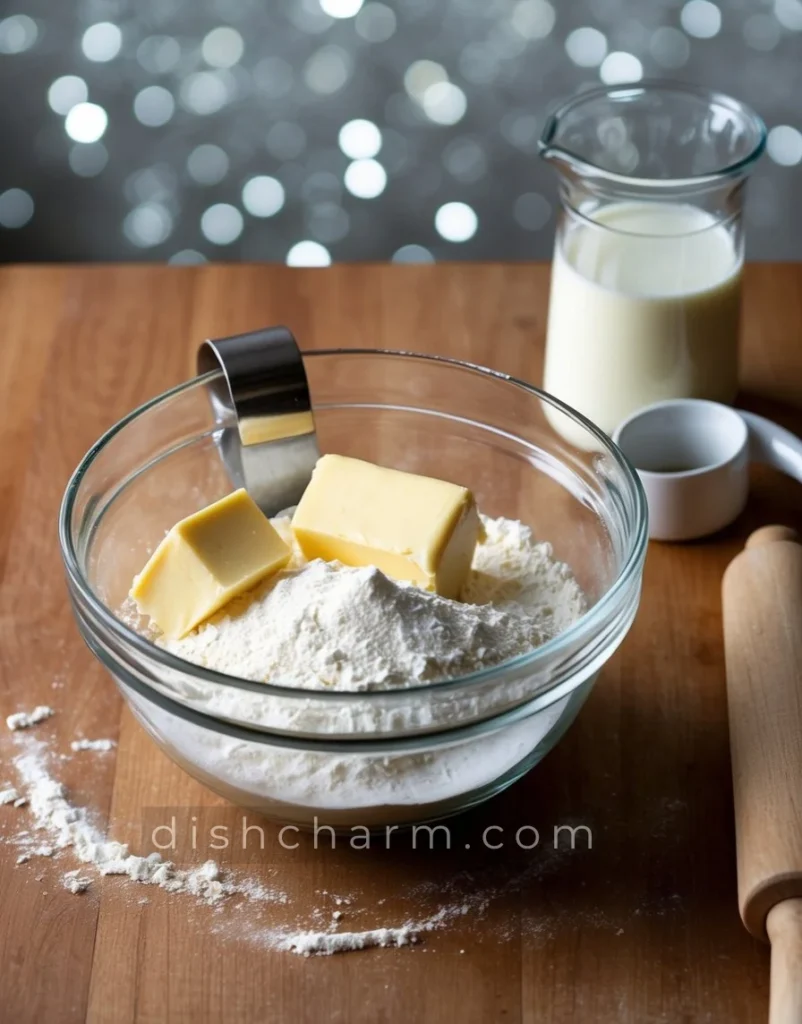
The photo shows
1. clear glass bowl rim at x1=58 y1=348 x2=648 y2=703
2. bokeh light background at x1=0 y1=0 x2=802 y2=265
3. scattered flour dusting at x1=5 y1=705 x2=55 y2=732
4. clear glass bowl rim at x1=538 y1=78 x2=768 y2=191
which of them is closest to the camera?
clear glass bowl rim at x1=58 y1=348 x2=648 y2=703

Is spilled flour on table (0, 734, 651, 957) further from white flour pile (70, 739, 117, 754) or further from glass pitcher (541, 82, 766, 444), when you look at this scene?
glass pitcher (541, 82, 766, 444)

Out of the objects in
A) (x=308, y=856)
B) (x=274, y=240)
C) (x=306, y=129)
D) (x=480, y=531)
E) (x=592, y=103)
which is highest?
(x=592, y=103)

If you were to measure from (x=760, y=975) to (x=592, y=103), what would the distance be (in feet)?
2.47

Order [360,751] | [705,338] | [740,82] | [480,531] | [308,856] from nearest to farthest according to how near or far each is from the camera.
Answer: [360,751] → [308,856] → [480,531] → [705,338] → [740,82]

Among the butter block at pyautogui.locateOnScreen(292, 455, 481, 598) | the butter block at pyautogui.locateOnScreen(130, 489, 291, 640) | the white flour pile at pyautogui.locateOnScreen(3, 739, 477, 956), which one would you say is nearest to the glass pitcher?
the butter block at pyautogui.locateOnScreen(292, 455, 481, 598)

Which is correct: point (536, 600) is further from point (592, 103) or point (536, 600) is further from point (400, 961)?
point (592, 103)

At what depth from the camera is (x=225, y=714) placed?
0.74 meters

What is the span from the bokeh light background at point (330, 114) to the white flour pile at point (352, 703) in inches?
59.9

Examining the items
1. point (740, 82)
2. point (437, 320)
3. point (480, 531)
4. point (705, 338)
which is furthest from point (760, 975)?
point (740, 82)

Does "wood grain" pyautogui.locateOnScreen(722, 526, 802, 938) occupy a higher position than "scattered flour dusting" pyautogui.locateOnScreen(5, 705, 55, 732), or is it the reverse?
"wood grain" pyautogui.locateOnScreen(722, 526, 802, 938)

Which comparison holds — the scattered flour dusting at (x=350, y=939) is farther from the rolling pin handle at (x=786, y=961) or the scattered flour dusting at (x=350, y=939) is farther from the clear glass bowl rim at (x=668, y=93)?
the clear glass bowl rim at (x=668, y=93)

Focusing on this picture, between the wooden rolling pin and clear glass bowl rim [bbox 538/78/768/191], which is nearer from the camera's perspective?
the wooden rolling pin

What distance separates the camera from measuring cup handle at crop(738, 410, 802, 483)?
111 cm

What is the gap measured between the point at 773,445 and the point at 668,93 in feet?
1.08
